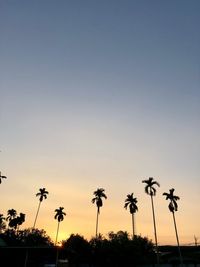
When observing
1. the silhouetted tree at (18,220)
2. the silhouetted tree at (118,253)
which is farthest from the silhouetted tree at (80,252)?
the silhouetted tree at (18,220)

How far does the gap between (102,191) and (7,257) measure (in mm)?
41817

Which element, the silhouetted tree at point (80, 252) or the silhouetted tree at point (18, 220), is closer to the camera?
the silhouetted tree at point (80, 252)

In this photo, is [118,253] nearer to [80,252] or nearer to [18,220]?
[80,252]

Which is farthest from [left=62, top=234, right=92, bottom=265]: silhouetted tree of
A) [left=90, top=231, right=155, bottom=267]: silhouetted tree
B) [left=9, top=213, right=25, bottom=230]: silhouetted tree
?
[left=9, top=213, right=25, bottom=230]: silhouetted tree

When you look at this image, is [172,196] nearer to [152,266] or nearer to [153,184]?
[153,184]

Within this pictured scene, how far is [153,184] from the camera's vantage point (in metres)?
82.0

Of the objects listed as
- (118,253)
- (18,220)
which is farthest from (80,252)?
(18,220)

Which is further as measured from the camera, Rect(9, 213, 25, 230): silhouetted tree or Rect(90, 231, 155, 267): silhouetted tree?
Rect(9, 213, 25, 230): silhouetted tree

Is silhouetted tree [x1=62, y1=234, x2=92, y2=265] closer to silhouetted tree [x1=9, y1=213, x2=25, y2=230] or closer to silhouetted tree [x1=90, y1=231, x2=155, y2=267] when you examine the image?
silhouetted tree [x1=90, y1=231, x2=155, y2=267]

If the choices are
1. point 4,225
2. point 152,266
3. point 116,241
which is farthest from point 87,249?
point 4,225

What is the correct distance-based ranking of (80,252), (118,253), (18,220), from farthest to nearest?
(18,220) → (80,252) → (118,253)

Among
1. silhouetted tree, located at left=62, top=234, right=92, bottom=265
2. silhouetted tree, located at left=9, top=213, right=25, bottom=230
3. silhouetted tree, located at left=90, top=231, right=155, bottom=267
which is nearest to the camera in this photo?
silhouetted tree, located at left=90, top=231, right=155, bottom=267

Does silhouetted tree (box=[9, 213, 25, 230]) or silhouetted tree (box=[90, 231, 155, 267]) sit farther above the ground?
silhouetted tree (box=[9, 213, 25, 230])

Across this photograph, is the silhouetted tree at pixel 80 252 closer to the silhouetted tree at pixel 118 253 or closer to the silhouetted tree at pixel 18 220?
the silhouetted tree at pixel 118 253
